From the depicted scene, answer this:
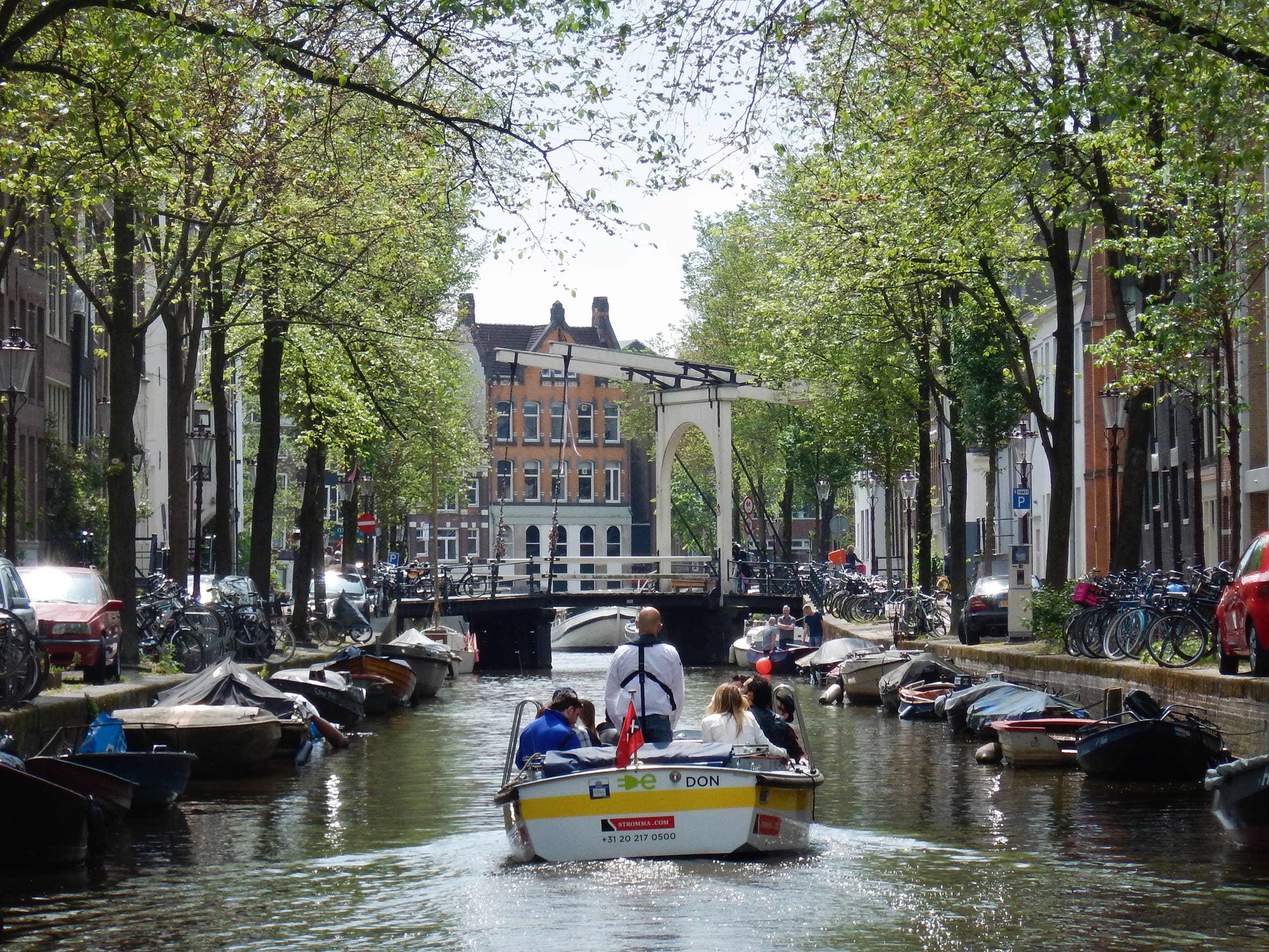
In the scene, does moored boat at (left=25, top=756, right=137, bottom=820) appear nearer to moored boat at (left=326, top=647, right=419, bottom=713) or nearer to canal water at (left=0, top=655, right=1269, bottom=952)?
canal water at (left=0, top=655, right=1269, bottom=952)

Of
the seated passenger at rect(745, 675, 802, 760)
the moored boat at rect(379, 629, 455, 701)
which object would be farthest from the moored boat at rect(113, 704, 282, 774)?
the moored boat at rect(379, 629, 455, 701)

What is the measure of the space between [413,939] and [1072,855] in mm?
5855

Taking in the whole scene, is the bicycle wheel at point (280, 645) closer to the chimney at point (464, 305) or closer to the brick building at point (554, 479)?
the chimney at point (464, 305)

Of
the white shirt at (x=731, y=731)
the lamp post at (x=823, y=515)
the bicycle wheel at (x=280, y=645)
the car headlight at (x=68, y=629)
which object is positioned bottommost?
the bicycle wheel at (x=280, y=645)

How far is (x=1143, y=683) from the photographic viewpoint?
2284cm

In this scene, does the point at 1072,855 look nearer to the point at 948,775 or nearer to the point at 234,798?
the point at 948,775

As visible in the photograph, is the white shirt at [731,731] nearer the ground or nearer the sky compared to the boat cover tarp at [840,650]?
nearer the sky

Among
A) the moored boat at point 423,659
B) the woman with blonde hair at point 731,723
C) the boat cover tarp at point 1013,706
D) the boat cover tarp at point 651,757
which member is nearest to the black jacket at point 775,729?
the woman with blonde hair at point 731,723

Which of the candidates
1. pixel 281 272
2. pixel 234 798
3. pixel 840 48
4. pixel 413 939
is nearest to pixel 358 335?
pixel 281 272

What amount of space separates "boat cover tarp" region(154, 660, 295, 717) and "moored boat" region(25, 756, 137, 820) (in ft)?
15.2

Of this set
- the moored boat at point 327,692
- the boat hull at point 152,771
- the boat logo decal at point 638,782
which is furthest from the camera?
the moored boat at point 327,692

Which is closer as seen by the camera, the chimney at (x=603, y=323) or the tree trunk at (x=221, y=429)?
the tree trunk at (x=221, y=429)

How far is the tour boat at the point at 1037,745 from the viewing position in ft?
73.6

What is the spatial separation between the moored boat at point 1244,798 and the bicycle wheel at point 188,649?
17.3m
